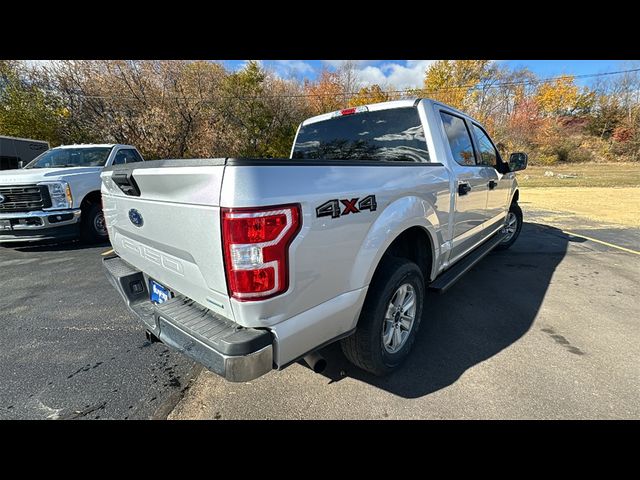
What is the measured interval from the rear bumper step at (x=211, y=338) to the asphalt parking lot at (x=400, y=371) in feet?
2.24

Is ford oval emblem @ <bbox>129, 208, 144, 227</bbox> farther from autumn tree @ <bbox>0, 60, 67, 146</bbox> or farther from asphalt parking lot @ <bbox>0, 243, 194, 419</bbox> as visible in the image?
autumn tree @ <bbox>0, 60, 67, 146</bbox>

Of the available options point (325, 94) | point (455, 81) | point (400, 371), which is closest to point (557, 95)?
point (455, 81)

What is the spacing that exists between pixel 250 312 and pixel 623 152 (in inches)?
1883

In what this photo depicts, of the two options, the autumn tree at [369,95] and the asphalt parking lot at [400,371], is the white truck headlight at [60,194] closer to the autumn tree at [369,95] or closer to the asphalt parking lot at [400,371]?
the asphalt parking lot at [400,371]

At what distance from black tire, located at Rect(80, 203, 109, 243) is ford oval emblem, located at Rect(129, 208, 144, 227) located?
5.17 meters

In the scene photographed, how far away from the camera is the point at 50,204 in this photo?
5.49 meters

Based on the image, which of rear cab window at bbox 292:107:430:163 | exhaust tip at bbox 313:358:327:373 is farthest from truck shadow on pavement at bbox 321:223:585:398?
rear cab window at bbox 292:107:430:163

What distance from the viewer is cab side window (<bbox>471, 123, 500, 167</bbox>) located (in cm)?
385

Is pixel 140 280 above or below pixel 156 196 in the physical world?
below

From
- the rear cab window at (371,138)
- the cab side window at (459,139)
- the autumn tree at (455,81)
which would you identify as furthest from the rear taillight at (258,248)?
the autumn tree at (455,81)

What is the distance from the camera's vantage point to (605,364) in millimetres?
2521

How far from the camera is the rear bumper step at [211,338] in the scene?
4.79 ft
